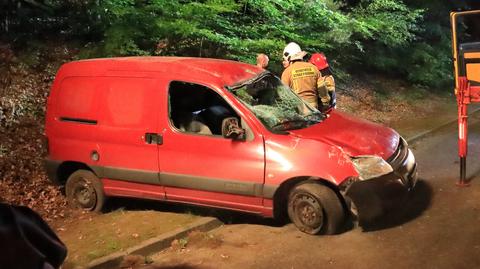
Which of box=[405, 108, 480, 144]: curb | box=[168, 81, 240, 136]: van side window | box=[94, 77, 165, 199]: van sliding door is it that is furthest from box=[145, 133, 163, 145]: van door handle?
box=[405, 108, 480, 144]: curb

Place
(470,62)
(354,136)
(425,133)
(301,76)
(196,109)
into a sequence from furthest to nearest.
Result: (425,133) < (301,76) < (470,62) < (196,109) < (354,136)

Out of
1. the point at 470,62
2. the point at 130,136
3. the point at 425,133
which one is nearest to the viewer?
the point at 130,136

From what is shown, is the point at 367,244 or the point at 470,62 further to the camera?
the point at 470,62

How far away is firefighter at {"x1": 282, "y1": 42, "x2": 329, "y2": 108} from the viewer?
23.4 feet

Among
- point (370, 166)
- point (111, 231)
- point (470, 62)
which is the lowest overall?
point (111, 231)

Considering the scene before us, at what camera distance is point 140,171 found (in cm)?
597

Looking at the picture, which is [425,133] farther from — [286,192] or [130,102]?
[130,102]

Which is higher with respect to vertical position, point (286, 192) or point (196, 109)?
point (196, 109)

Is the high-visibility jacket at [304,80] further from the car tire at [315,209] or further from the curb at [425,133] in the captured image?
the curb at [425,133]

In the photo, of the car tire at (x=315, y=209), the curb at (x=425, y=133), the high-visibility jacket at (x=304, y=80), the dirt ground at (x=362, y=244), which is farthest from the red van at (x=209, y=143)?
the curb at (x=425, y=133)

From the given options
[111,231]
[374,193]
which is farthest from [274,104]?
[111,231]

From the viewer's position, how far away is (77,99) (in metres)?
6.30

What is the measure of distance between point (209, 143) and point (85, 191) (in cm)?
195

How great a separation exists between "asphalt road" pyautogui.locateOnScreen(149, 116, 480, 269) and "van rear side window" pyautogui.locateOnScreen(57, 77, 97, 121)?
2.07 meters
